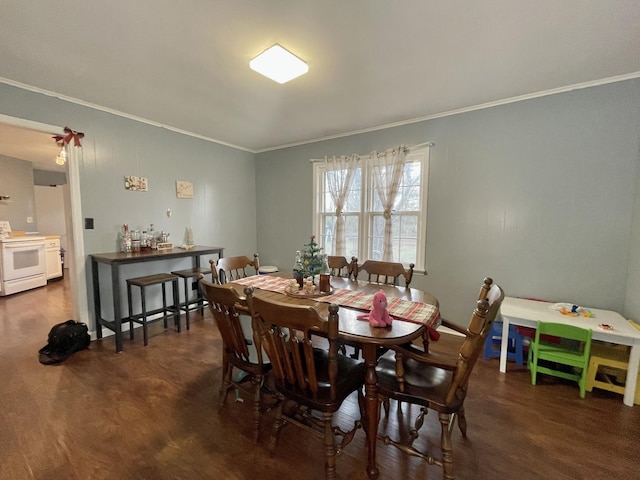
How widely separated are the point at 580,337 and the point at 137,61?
386 centimetres

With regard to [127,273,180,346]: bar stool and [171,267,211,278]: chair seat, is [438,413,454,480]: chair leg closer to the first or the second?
[171,267,211,278]: chair seat

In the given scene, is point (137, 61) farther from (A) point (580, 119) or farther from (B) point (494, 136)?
(A) point (580, 119)

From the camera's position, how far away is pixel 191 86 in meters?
2.39

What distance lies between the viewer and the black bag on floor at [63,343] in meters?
2.44

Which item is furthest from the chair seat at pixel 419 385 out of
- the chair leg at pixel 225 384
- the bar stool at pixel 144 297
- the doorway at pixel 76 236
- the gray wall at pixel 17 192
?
the gray wall at pixel 17 192

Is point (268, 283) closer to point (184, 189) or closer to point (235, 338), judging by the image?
point (235, 338)

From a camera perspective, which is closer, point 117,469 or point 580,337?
point 117,469

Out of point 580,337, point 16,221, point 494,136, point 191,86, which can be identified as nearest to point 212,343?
point 191,86

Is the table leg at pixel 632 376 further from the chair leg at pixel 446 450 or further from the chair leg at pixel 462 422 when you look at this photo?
the chair leg at pixel 446 450

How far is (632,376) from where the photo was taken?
1877 mm

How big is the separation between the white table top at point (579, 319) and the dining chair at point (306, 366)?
163 centimetres

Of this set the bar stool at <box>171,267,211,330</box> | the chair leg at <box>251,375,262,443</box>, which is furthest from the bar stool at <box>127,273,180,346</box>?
the chair leg at <box>251,375,262,443</box>

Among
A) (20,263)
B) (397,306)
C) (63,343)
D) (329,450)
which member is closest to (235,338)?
(329,450)

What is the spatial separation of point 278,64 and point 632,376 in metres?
3.34
